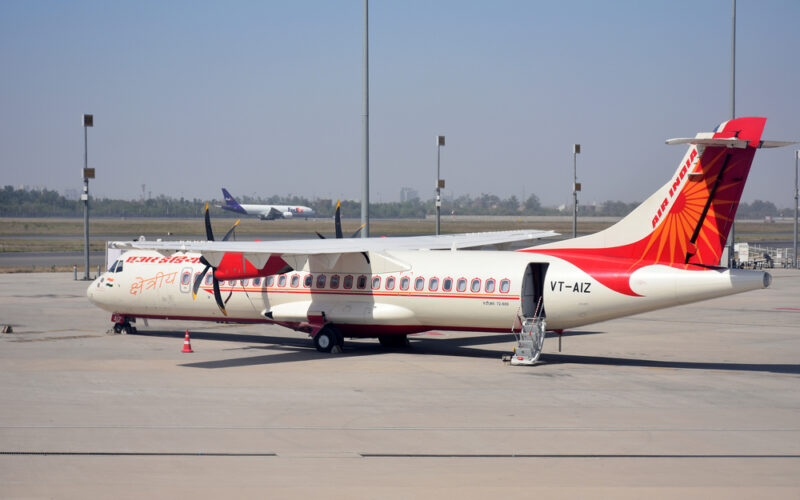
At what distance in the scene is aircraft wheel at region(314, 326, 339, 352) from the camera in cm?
2353

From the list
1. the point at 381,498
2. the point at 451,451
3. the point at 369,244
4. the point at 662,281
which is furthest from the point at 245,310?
the point at 381,498

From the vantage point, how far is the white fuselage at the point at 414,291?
20.3 meters

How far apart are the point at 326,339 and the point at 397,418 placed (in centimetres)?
830

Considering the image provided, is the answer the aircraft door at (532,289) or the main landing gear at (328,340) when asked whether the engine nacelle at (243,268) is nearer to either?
the main landing gear at (328,340)

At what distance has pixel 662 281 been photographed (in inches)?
790

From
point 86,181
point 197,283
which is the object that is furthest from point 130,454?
point 86,181

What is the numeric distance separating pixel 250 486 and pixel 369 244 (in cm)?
1275

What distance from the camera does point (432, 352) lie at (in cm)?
2411

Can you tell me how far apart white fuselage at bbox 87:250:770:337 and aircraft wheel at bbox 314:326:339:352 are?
0.32 metres

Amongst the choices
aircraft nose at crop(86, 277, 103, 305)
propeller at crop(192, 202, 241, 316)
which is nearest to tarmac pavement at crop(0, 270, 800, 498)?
aircraft nose at crop(86, 277, 103, 305)

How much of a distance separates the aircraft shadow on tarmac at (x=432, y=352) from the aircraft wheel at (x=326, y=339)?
264 millimetres

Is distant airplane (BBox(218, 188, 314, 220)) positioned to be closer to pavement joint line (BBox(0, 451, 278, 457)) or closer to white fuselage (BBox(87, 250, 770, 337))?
white fuselage (BBox(87, 250, 770, 337))

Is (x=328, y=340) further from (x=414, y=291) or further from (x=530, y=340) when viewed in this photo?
(x=530, y=340)

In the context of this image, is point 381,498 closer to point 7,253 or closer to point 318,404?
point 318,404
